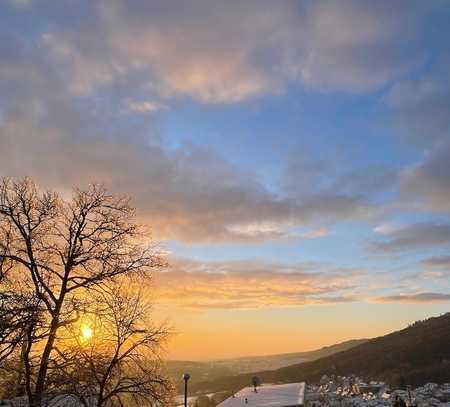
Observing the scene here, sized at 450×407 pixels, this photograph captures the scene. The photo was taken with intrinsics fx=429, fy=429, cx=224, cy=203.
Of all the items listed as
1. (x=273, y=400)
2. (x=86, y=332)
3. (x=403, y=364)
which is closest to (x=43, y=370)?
(x=86, y=332)

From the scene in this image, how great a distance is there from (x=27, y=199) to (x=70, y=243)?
85.8 inches

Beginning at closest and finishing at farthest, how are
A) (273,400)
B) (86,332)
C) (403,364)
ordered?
(86,332) < (273,400) < (403,364)

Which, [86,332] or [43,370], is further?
[86,332]

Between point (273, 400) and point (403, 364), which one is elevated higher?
point (273, 400)

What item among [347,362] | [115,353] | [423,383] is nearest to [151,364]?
[115,353]

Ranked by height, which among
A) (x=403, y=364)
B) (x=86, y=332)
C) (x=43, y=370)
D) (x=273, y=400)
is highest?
(x=86, y=332)

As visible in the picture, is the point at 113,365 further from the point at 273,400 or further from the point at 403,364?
the point at 403,364

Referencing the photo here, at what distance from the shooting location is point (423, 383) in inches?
5453

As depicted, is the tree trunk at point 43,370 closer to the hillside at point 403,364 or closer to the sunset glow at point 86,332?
the sunset glow at point 86,332

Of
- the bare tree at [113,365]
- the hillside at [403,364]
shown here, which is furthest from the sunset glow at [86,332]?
the hillside at [403,364]

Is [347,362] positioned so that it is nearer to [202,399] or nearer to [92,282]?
[202,399]

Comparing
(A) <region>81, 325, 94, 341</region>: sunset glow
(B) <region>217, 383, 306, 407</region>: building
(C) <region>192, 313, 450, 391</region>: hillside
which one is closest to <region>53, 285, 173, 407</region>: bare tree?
(A) <region>81, 325, 94, 341</region>: sunset glow

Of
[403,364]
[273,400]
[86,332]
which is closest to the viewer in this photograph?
[86,332]

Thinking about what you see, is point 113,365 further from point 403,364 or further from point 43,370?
point 403,364
